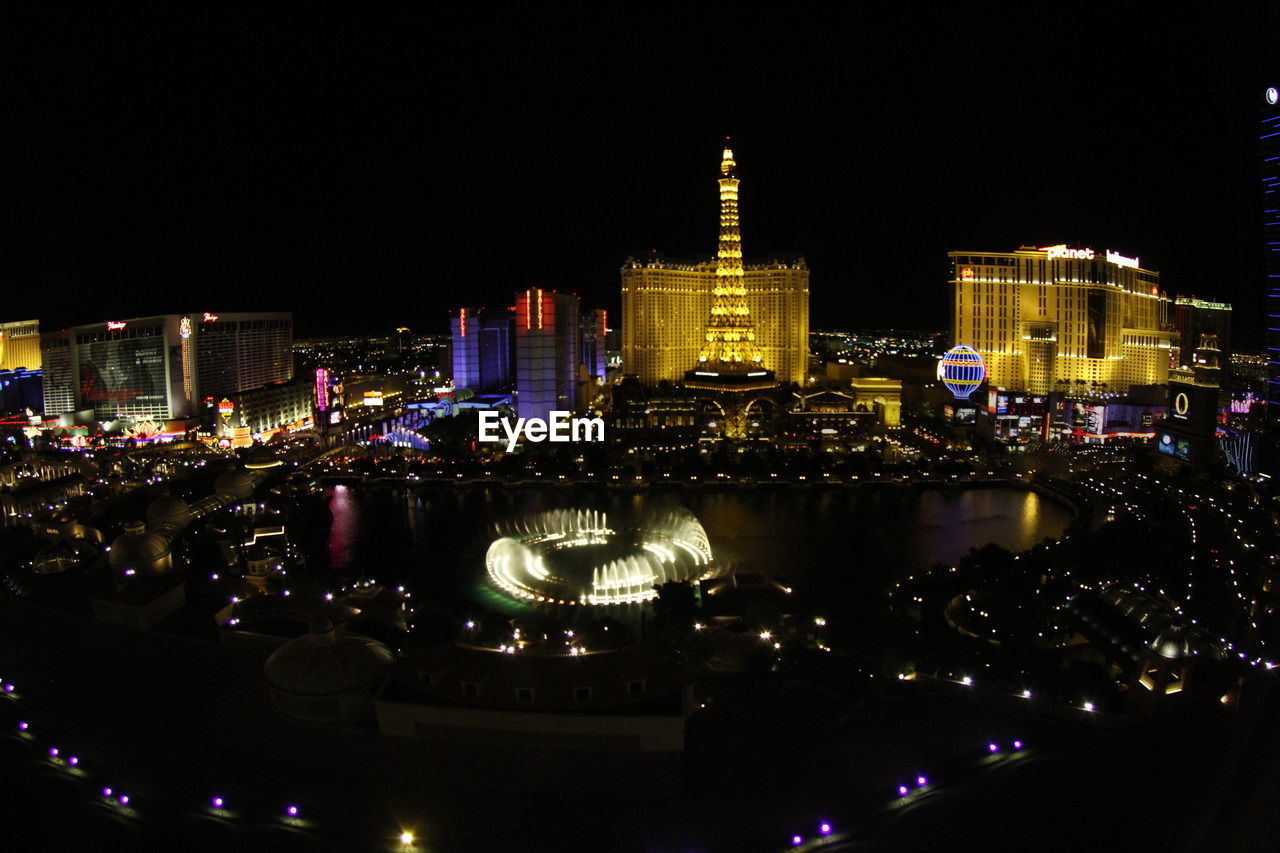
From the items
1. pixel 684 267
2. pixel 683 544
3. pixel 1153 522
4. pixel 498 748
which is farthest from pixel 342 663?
pixel 684 267

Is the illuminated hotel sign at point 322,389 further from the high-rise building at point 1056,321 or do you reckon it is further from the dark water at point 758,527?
the high-rise building at point 1056,321

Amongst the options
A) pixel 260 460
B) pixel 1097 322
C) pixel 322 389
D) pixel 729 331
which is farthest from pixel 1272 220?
pixel 322 389

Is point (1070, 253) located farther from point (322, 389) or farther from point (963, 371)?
point (322, 389)

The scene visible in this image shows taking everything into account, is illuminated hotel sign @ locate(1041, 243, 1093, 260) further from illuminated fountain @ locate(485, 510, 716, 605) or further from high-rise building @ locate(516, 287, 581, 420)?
illuminated fountain @ locate(485, 510, 716, 605)

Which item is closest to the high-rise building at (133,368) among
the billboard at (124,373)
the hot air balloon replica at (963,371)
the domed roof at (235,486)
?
the billboard at (124,373)

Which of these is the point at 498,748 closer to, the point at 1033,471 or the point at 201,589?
the point at 201,589
